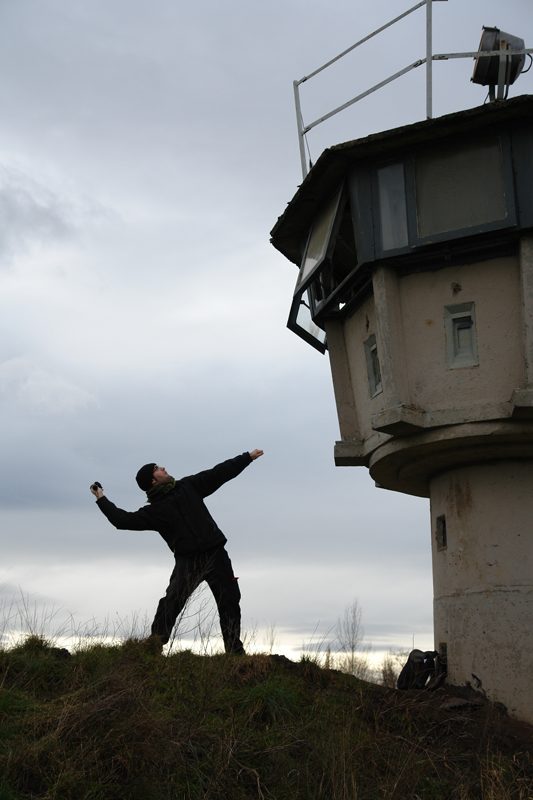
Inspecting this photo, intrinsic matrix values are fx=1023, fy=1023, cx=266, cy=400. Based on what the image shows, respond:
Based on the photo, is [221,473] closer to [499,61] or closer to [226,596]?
[226,596]

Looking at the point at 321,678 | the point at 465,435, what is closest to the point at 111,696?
the point at 321,678

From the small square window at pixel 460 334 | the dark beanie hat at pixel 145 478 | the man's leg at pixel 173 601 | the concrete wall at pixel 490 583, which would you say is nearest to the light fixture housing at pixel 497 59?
the small square window at pixel 460 334

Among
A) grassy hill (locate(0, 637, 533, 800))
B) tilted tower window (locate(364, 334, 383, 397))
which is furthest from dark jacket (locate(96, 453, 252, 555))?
tilted tower window (locate(364, 334, 383, 397))

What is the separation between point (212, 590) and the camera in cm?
1078

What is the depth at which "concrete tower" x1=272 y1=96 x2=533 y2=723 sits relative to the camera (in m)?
11.6

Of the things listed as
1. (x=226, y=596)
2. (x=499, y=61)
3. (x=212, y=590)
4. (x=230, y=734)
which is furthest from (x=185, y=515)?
(x=499, y=61)

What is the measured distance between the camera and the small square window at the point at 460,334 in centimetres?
1191

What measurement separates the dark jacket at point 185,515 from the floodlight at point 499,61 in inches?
236

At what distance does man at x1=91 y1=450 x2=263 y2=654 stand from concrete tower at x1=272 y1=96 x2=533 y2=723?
89.1 inches

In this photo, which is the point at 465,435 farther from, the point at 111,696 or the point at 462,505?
the point at 111,696

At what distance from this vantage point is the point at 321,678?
10977mm

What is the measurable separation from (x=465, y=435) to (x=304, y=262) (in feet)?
11.8

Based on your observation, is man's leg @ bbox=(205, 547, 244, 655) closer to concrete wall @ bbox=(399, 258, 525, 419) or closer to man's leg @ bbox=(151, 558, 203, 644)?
man's leg @ bbox=(151, 558, 203, 644)

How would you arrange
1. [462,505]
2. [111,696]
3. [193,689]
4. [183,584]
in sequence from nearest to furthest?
[111,696] → [193,689] → [183,584] → [462,505]
